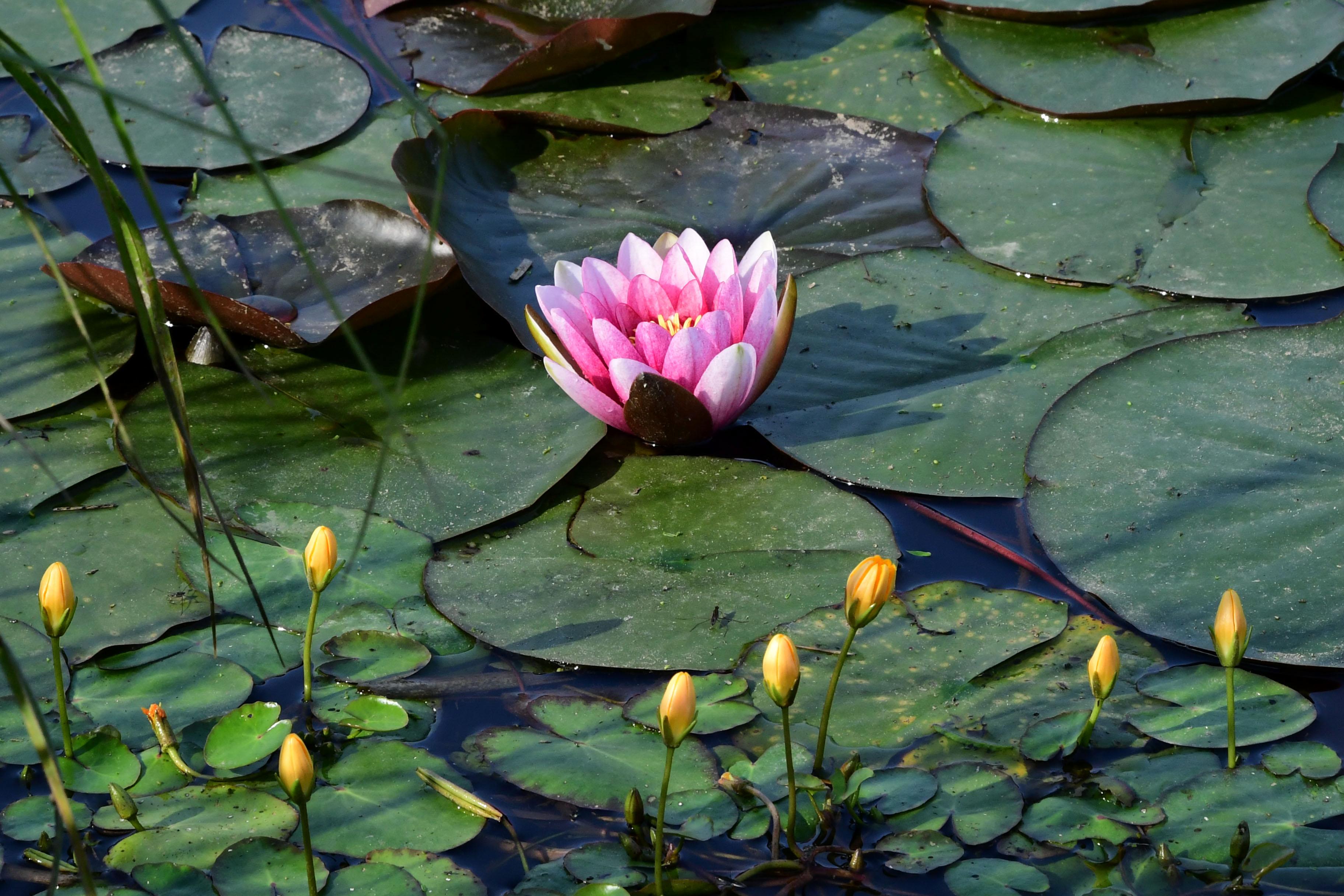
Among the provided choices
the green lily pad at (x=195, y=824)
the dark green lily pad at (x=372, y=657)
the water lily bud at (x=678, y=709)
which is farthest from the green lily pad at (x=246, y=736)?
→ the water lily bud at (x=678, y=709)

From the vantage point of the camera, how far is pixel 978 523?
238 centimetres

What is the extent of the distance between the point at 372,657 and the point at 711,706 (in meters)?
0.67

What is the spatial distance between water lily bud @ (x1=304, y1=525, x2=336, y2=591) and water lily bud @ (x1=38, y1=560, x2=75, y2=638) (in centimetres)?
37

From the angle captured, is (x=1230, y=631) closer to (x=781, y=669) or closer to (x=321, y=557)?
(x=781, y=669)

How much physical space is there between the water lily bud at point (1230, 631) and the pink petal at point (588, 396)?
1.28 metres

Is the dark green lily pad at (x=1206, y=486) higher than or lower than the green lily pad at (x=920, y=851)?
higher

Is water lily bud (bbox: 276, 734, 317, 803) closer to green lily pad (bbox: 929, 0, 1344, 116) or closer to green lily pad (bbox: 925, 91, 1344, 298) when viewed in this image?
green lily pad (bbox: 925, 91, 1344, 298)

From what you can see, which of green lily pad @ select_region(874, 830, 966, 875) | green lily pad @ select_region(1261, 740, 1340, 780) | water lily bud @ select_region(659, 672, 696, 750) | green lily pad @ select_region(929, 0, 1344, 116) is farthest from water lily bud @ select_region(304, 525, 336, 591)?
green lily pad @ select_region(929, 0, 1344, 116)

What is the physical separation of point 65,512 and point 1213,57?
3.47 meters

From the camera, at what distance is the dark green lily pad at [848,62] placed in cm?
352

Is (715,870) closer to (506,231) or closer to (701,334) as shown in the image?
(701,334)

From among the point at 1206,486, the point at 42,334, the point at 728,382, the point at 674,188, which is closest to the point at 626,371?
the point at 728,382

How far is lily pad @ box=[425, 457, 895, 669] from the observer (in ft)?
7.02

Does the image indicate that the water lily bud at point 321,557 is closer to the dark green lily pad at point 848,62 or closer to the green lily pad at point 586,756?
the green lily pad at point 586,756
